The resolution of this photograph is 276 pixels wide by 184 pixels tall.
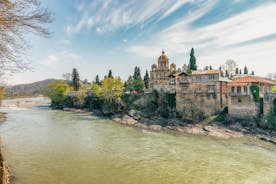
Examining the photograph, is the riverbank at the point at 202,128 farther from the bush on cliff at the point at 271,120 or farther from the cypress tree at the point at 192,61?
the cypress tree at the point at 192,61

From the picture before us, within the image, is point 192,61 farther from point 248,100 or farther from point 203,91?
point 248,100

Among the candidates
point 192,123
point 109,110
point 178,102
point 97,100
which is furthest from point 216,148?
point 97,100

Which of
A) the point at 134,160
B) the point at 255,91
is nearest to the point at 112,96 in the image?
the point at 255,91

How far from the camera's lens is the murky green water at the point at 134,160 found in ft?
42.1

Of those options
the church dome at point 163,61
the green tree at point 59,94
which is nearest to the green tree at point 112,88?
the church dome at point 163,61

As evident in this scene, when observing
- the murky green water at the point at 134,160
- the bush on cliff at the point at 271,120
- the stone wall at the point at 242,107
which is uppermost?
the stone wall at the point at 242,107

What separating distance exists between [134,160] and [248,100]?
23180 mm

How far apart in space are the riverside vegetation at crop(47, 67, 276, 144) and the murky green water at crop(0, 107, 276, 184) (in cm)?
536

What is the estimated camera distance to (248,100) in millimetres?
30062

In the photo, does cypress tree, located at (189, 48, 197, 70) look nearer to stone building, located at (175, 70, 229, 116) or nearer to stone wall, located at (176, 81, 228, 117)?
stone building, located at (175, 70, 229, 116)

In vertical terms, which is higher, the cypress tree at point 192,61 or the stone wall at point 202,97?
the cypress tree at point 192,61

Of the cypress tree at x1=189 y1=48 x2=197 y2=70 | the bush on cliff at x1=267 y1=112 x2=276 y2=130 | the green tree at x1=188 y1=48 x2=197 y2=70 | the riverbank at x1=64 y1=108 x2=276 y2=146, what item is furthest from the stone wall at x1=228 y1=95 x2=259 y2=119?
the green tree at x1=188 y1=48 x2=197 y2=70

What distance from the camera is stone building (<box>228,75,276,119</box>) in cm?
2817

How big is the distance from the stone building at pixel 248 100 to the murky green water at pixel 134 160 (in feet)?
31.8
